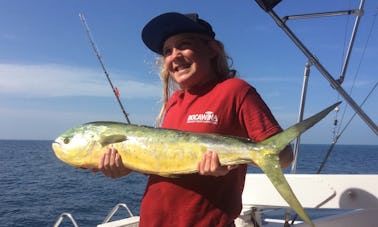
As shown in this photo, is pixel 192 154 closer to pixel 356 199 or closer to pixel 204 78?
pixel 204 78

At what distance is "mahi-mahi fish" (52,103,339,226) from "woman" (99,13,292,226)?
0.23ft

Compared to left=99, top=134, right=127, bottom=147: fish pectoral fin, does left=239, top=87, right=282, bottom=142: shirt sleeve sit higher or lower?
higher

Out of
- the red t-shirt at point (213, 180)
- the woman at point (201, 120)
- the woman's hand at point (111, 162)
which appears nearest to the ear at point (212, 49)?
the woman at point (201, 120)

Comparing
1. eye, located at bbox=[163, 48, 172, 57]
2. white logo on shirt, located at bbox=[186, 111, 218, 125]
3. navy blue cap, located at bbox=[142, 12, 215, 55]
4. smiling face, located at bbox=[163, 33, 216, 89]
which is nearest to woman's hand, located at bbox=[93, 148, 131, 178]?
white logo on shirt, located at bbox=[186, 111, 218, 125]

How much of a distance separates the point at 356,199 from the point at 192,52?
252cm

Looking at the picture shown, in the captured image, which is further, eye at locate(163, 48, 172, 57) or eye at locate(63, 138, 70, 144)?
eye at locate(163, 48, 172, 57)

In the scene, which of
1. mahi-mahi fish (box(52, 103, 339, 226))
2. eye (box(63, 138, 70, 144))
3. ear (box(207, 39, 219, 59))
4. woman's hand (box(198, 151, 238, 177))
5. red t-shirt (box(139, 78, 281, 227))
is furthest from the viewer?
ear (box(207, 39, 219, 59))

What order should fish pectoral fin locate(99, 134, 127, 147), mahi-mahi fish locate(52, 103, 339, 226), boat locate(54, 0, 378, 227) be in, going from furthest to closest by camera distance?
boat locate(54, 0, 378, 227), fish pectoral fin locate(99, 134, 127, 147), mahi-mahi fish locate(52, 103, 339, 226)

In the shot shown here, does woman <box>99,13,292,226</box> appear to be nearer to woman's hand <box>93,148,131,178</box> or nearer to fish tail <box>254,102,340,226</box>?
woman's hand <box>93,148,131,178</box>

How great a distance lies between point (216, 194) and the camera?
226 centimetres

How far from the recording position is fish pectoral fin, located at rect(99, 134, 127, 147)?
8.03ft

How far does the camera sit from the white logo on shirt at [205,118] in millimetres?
2346

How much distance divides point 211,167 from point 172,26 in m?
1.06

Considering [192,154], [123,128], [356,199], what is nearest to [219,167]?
[192,154]
